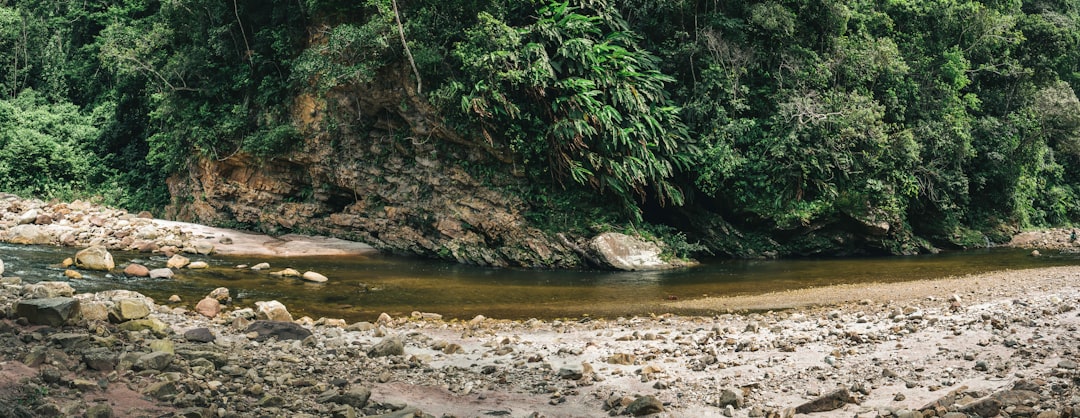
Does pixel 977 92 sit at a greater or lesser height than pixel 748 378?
greater

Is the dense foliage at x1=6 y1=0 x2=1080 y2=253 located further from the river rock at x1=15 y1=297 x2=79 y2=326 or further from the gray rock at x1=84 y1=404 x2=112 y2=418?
the gray rock at x1=84 y1=404 x2=112 y2=418

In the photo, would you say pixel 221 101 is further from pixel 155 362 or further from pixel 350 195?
pixel 155 362

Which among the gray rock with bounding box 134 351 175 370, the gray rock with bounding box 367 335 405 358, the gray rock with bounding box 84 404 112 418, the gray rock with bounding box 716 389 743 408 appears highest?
the gray rock with bounding box 134 351 175 370

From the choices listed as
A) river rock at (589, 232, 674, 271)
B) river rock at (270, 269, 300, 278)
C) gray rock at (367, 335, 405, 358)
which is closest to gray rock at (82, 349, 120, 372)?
gray rock at (367, 335, 405, 358)

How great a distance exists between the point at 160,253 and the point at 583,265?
35.9 feet

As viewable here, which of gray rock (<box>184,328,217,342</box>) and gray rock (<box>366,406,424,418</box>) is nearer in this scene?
gray rock (<box>366,406,424,418</box>)

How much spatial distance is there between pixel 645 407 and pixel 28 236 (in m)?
19.8

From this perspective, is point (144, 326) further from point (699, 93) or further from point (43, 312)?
point (699, 93)

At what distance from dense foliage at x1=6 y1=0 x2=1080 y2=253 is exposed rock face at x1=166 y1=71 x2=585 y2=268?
0.82 m

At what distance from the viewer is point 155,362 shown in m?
6.48

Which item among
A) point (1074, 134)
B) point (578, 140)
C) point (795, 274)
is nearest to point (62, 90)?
point (578, 140)

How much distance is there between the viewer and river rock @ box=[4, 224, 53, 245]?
1942 cm

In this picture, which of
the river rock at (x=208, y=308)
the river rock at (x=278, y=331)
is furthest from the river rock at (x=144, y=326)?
the river rock at (x=208, y=308)

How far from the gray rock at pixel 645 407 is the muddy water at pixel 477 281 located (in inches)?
220
